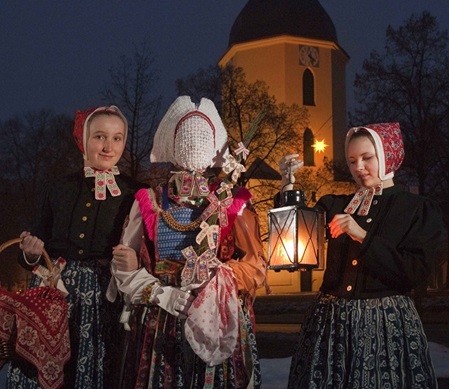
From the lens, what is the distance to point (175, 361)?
366 centimetres

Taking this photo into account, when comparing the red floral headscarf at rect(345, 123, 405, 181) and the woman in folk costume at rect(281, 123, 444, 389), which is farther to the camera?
the red floral headscarf at rect(345, 123, 405, 181)

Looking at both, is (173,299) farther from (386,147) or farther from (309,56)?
(309,56)

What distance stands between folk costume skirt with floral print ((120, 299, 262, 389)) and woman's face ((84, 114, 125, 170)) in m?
1.07

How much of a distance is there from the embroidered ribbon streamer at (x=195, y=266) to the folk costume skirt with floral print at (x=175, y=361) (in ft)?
0.73

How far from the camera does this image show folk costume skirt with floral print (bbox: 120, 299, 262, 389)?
142 inches

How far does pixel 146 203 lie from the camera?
13.0 feet

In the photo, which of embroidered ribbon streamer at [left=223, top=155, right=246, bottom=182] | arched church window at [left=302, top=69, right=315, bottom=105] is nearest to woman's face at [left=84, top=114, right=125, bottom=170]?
embroidered ribbon streamer at [left=223, top=155, right=246, bottom=182]

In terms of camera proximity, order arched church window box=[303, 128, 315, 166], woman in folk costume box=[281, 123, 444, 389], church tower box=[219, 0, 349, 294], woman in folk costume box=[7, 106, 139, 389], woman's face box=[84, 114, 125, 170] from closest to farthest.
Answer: woman in folk costume box=[281, 123, 444, 389] < woman in folk costume box=[7, 106, 139, 389] < woman's face box=[84, 114, 125, 170] < arched church window box=[303, 128, 315, 166] < church tower box=[219, 0, 349, 294]

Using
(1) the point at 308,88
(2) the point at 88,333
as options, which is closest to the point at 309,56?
(1) the point at 308,88

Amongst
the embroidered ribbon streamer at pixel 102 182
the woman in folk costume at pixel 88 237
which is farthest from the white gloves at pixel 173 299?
the embroidered ribbon streamer at pixel 102 182

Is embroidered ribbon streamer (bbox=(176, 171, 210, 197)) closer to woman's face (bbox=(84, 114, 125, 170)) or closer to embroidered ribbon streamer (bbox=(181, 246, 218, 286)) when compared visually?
embroidered ribbon streamer (bbox=(181, 246, 218, 286))

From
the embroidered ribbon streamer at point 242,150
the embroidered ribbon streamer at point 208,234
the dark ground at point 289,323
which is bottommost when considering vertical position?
the dark ground at point 289,323

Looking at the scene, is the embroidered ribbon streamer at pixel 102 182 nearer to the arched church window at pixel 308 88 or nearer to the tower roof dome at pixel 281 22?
the arched church window at pixel 308 88

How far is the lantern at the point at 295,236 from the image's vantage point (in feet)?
13.3
